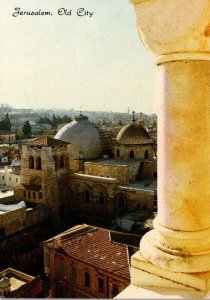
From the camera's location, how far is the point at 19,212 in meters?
18.0

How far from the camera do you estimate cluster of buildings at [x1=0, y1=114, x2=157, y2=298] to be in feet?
46.1

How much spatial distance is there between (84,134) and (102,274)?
1361 centimetres

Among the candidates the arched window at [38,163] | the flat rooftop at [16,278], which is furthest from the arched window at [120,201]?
the flat rooftop at [16,278]

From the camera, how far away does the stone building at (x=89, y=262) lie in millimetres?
12008

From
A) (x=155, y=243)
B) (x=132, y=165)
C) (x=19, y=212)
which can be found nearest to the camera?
(x=155, y=243)

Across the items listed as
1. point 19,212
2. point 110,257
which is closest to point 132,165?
point 19,212

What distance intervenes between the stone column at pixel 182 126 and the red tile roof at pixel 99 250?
9.57m

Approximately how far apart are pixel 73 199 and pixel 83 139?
4.43 m

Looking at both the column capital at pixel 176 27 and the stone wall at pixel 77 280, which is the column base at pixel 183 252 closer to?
the column capital at pixel 176 27

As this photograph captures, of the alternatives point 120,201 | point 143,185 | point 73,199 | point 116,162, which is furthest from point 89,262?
point 116,162

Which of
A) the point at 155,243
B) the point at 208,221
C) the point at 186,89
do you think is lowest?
the point at 155,243

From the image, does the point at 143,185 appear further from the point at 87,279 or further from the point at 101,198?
the point at 87,279

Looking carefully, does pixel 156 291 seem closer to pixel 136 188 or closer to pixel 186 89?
pixel 186 89

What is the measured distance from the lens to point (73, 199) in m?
22.0
